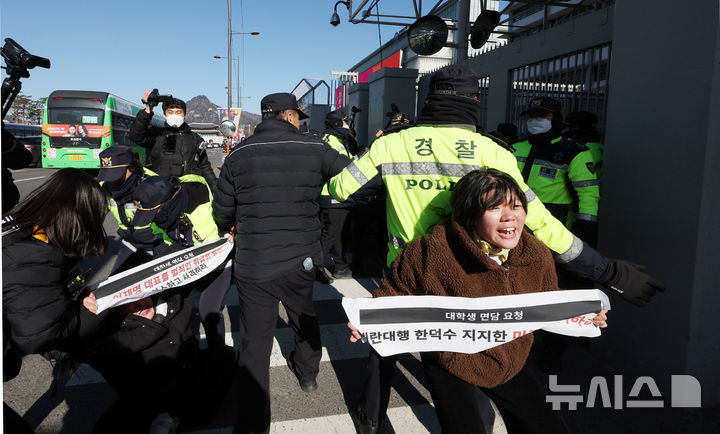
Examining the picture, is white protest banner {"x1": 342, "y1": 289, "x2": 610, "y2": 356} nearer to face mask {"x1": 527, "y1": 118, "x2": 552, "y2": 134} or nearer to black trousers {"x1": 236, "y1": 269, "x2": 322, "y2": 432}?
black trousers {"x1": 236, "y1": 269, "x2": 322, "y2": 432}

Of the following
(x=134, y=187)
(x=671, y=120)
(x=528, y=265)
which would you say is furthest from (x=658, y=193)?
(x=134, y=187)

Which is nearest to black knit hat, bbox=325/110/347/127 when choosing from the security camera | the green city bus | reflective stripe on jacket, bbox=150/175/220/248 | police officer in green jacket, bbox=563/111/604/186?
police officer in green jacket, bbox=563/111/604/186

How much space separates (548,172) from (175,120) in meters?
3.83

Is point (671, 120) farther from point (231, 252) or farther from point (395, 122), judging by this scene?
point (395, 122)

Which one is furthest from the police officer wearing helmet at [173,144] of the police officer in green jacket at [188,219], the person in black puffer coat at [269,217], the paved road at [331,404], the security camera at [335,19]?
the security camera at [335,19]

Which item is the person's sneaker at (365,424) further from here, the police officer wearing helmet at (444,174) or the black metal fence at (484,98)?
the black metal fence at (484,98)

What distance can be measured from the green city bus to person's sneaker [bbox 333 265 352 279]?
16490 millimetres

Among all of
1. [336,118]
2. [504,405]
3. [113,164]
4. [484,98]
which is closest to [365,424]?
[504,405]

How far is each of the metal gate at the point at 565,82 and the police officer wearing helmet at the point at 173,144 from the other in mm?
4247

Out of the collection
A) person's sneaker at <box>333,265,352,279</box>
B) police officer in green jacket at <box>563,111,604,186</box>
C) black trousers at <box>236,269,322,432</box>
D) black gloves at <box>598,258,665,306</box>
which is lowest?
person's sneaker at <box>333,265,352,279</box>

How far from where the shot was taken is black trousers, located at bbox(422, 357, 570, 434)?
6.29ft

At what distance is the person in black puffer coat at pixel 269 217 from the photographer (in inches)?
113

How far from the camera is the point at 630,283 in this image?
7.12 feet

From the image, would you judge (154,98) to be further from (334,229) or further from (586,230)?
(586,230)
